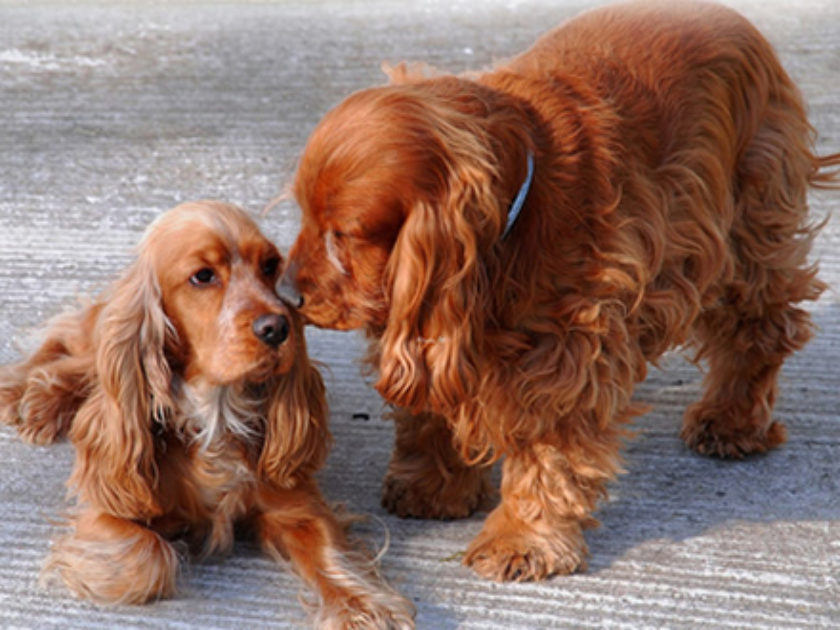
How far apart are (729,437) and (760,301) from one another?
0.45 metres

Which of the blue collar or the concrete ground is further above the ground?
the blue collar

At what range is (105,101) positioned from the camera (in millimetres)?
5332

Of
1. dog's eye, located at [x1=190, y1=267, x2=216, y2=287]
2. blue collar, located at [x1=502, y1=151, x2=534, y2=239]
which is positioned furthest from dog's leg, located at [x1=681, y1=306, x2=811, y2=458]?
dog's eye, located at [x1=190, y1=267, x2=216, y2=287]

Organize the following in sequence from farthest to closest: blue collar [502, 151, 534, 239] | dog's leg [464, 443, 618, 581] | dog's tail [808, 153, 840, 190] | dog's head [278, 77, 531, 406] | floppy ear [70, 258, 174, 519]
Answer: dog's tail [808, 153, 840, 190] → dog's leg [464, 443, 618, 581] → floppy ear [70, 258, 174, 519] → blue collar [502, 151, 534, 239] → dog's head [278, 77, 531, 406]

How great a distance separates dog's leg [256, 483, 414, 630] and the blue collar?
93 centimetres

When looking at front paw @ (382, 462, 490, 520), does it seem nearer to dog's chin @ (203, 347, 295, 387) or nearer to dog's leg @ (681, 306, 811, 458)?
dog's chin @ (203, 347, 295, 387)

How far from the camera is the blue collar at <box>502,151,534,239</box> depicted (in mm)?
2506

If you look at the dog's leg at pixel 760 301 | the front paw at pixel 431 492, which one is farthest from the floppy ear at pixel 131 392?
the dog's leg at pixel 760 301

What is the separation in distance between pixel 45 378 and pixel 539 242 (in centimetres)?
163

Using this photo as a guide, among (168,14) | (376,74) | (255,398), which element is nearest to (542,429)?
(255,398)

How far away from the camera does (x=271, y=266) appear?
2.77m

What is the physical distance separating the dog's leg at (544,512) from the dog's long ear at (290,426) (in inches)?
20.1

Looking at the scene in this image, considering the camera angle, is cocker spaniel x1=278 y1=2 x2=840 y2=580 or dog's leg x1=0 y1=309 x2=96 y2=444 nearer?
cocker spaniel x1=278 y1=2 x2=840 y2=580

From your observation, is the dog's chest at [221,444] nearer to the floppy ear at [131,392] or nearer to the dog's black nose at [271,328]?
the floppy ear at [131,392]
